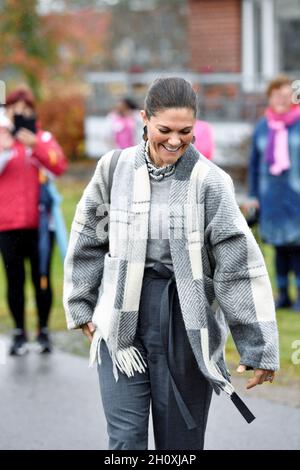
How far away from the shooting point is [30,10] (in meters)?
25.6

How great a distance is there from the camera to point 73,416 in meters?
6.69

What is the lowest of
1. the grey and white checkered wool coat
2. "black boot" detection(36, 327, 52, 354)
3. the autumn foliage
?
"black boot" detection(36, 327, 52, 354)

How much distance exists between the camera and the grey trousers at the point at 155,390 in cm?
425

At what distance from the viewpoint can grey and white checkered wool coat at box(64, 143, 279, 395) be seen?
164 inches

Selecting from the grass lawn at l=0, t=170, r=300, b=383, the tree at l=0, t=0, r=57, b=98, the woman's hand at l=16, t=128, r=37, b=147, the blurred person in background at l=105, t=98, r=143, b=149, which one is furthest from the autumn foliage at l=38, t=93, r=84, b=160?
the woman's hand at l=16, t=128, r=37, b=147

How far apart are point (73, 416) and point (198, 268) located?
2769 millimetres

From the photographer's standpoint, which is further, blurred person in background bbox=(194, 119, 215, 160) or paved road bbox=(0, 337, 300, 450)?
blurred person in background bbox=(194, 119, 215, 160)

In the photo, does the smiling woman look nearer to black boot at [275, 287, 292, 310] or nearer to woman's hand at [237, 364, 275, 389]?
woman's hand at [237, 364, 275, 389]

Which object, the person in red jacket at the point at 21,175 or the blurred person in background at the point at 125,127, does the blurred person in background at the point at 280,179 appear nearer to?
the person in red jacket at the point at 21,175

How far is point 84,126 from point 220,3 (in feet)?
14.7

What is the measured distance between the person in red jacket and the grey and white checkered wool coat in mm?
3763

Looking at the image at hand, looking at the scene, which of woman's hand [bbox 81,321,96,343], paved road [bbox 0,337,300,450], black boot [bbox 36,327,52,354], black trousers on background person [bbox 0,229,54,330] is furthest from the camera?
black boot [bbox 36,327,52,354]
